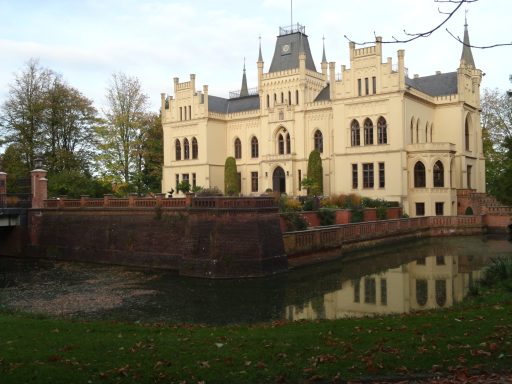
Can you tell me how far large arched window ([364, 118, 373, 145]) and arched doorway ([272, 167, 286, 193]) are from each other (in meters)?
8.53

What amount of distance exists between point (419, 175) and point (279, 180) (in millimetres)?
12236

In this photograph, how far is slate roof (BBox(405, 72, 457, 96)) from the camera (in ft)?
149

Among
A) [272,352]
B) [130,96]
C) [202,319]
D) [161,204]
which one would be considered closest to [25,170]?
[130,96]

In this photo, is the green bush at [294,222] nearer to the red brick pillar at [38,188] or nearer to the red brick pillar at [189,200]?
the red brick pillar at [189,200]

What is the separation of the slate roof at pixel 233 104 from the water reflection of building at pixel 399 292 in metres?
29.1

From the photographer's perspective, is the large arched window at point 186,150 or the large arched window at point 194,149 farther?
the large arched window at point 186,150

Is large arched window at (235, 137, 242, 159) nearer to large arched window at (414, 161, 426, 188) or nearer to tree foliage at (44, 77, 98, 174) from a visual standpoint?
tree foliage at (44, 77, 98, 174)

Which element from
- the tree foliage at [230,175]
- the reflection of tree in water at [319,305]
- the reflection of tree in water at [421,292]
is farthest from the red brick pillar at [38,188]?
the reflection of tree in water at [421,292]

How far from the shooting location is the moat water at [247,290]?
1609cm

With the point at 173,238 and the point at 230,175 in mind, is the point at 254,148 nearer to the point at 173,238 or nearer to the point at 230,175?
the point at 230,175

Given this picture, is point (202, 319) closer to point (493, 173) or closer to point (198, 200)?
point (198, 200)

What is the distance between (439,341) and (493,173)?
156 ft

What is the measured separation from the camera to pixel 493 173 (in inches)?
2014

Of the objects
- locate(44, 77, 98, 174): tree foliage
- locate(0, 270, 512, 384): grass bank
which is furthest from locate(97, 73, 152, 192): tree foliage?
locate(0, 270, 512, 384): grass bank
